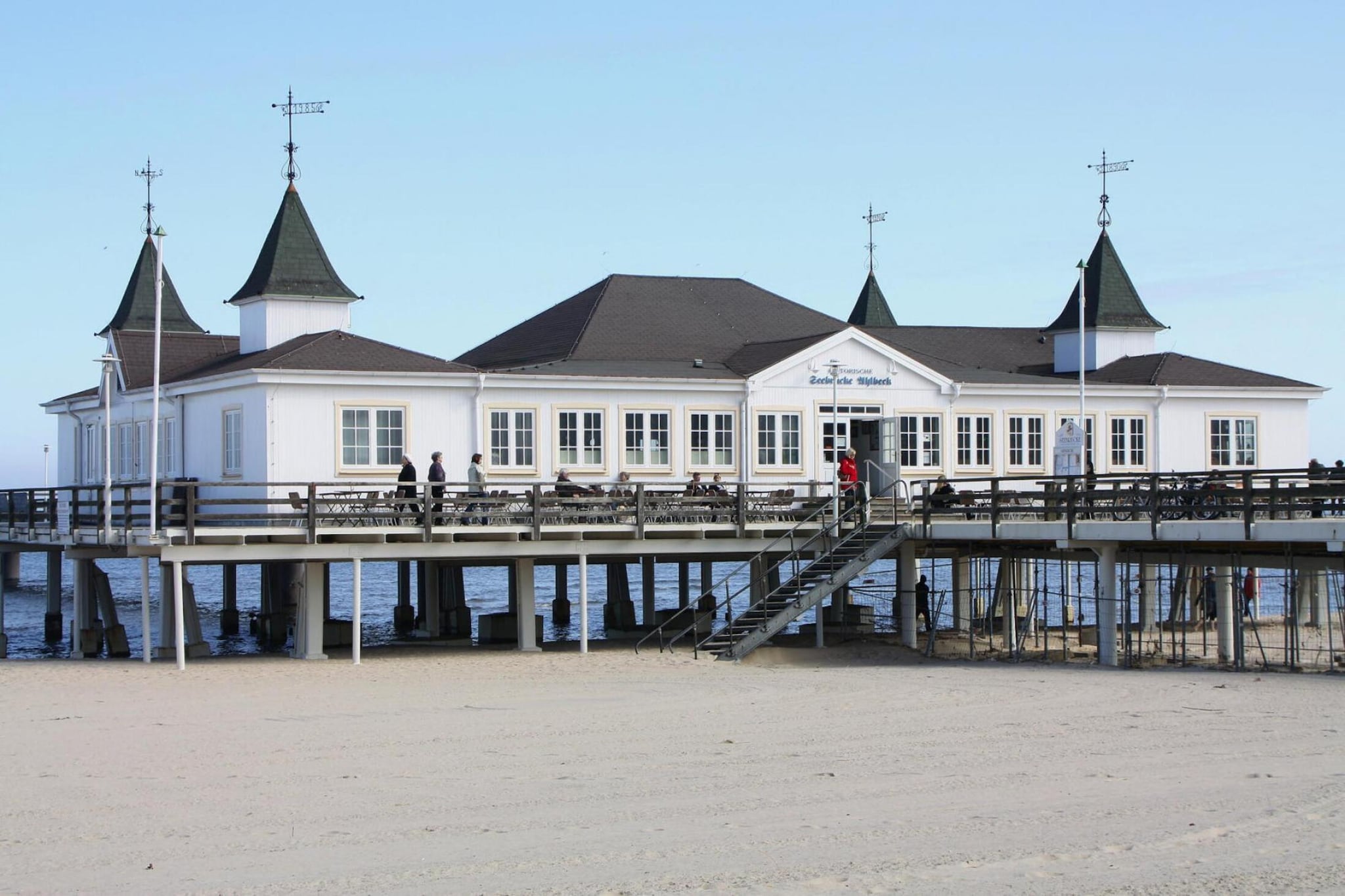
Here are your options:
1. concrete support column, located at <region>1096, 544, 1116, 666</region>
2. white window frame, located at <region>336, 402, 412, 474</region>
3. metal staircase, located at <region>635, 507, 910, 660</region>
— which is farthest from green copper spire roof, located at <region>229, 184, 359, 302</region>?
concrete support column, located at <region>1096, 544, 1116, 666</region>

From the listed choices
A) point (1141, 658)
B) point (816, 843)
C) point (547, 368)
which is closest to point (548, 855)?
point (816, 843)

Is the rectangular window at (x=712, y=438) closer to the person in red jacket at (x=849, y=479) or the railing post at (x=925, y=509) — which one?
the person in red jacket at (x=849, y=479)

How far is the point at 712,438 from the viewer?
33781mm

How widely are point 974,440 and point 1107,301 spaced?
8.79 meters

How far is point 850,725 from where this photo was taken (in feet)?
63.8

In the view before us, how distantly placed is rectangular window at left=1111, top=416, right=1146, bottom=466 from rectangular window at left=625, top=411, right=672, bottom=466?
10.9 metres

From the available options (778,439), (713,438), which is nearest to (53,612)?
(713,438)

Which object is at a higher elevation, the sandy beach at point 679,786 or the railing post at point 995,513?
the railing post at point 995,513

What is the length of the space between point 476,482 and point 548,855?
52.8ft

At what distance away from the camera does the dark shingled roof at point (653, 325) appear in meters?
35.9

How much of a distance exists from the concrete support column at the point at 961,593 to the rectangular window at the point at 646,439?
7.52m

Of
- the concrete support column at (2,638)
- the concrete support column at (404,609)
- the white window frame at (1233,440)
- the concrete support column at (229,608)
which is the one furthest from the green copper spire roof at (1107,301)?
the concrete support column at (2,638)

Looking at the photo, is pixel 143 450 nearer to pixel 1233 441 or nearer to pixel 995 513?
pixel 995 513

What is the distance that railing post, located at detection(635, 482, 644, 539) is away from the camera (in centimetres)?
2942
